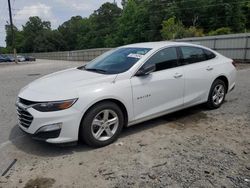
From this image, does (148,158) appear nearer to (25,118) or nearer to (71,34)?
(25,118)

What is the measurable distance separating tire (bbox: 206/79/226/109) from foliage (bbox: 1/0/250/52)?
98.4ft

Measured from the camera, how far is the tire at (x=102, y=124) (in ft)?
12.9

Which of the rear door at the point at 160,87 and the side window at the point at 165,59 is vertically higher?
the side window at the point at 165,59

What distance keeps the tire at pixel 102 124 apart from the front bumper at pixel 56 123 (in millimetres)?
153

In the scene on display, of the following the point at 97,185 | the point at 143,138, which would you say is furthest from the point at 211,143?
the point at 97,185

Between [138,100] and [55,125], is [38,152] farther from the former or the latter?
[138,100]

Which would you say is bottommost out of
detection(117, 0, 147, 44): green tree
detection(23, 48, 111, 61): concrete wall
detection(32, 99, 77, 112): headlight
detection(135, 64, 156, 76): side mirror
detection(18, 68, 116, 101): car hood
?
detection(23, 48, 111, 61): concrete wall

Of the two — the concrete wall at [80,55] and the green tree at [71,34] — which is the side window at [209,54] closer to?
the concrete wall at [80,55]

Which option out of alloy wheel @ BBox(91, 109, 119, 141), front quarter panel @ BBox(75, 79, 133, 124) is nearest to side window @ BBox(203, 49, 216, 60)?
front quarter panel @ BBox(75, 79, 133, 124)

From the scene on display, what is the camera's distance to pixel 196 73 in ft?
17.2

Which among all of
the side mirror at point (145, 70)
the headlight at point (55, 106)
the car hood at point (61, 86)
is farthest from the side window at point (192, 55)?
the headlight at point (55, 106)

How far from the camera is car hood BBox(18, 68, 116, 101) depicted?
3.85m

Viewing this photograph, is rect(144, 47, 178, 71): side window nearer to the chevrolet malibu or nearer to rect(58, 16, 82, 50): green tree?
the chevrolet malibu

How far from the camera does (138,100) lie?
4.40m
